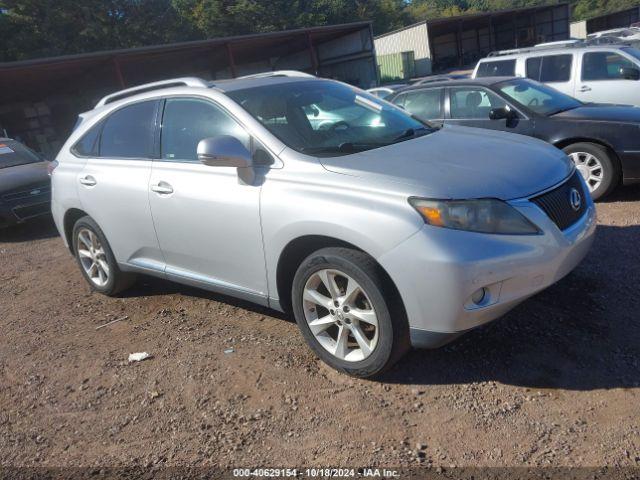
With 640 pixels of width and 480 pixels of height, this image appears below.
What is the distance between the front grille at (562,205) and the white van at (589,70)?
7.13m

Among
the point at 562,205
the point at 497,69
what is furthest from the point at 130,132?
the point at 497,69

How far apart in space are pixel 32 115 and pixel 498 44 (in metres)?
38.6

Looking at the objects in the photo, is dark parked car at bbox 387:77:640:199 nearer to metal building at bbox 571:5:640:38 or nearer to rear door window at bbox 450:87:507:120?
rear door window at bbox 450:87:507:120

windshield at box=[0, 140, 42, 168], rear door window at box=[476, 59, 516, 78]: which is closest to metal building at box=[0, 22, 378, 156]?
windshield at box=[0, 140, 42, 168]

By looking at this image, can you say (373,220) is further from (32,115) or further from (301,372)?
(32,115)

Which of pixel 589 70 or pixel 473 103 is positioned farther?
pixel 589 70

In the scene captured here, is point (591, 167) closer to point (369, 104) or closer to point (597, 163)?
point (597, 163)

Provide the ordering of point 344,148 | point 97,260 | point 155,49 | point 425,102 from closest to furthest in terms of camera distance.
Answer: point 344,148, point 97,260, point 425,102, point 155,49

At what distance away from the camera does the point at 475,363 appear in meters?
3.25

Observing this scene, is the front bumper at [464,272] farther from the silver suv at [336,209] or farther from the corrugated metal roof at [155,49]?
the corrugated metal roof at [155,49]

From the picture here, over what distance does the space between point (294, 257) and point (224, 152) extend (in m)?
0.74

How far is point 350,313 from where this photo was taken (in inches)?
123

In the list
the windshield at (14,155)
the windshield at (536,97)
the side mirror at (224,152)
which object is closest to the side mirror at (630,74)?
the windshield at (536,97)

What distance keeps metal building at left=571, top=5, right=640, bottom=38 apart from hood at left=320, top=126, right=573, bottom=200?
51208mm
